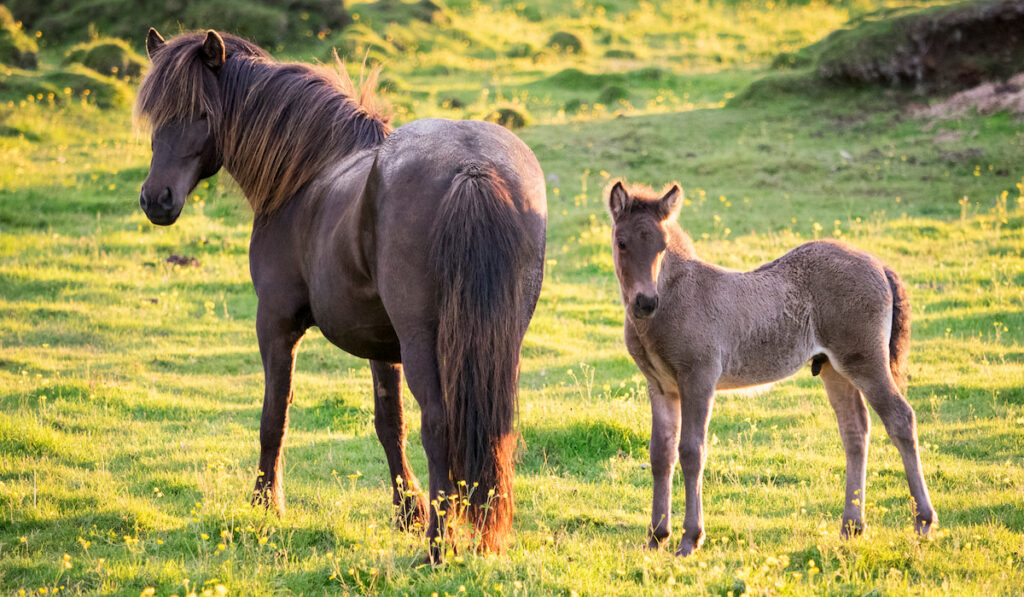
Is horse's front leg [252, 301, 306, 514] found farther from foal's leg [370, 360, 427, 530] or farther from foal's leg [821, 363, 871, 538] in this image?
foal's leg [821, 363, 871, 538]

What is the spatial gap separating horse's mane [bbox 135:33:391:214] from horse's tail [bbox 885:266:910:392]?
356 centimetres

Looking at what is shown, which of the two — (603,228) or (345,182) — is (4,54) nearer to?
(603,228)

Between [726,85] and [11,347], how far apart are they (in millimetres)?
20324

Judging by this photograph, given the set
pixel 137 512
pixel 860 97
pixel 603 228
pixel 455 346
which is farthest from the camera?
pixel 860 97

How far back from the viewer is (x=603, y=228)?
589 inches

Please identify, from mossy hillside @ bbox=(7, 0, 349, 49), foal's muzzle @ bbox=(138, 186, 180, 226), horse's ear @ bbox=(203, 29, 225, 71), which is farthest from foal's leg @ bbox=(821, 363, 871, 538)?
mossy hillside @ bbox=(7, 0, 349, 49)

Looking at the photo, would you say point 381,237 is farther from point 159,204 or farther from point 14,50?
point 14,50

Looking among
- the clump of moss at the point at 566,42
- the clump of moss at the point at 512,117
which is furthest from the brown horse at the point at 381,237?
the clump of moss at the point at 566,42

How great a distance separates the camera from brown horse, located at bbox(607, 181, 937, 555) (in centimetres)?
554

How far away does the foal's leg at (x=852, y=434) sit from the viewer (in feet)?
19.5

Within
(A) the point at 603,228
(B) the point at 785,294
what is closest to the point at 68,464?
(B) the point at 785,294

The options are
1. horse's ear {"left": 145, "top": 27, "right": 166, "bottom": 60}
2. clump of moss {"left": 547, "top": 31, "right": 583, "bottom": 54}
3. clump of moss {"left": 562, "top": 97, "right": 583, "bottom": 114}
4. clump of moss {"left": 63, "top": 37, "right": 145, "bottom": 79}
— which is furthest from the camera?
clump of moss {"left": 547, "top": 31, "right": 583, "bottom": 54}

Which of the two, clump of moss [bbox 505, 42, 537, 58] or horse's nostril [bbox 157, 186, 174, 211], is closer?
horse's nostril [bbox 157, 186, 174, 211]

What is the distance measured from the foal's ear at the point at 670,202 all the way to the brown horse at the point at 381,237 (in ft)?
2.26
